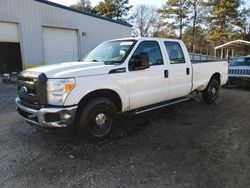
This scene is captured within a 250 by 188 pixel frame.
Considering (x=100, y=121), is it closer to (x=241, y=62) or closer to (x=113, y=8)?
(x=241, y=62)

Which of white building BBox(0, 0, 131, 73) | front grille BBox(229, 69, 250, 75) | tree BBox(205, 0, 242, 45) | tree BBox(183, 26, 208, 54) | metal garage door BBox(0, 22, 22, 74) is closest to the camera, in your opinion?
front grille BBox(229, 69, 250, 75)

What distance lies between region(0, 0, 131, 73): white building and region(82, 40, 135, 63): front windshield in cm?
849

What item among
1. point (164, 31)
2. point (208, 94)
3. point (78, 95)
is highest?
point (164, 31)

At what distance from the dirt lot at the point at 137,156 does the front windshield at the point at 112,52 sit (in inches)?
60.0

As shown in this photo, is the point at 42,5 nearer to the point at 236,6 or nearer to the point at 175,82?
the point at 175,82

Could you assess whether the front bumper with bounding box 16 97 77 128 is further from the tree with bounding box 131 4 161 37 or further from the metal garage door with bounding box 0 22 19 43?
the tree with bounding box 131 4 161 37

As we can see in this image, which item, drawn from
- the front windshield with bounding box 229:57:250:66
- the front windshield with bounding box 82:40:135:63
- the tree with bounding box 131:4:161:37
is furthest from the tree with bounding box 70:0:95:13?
the front windshield with bounding box 82:40:135:63

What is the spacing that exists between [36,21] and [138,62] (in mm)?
10499

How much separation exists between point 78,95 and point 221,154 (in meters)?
2.53

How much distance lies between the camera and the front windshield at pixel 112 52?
4.26m

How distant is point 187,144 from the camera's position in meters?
3.78

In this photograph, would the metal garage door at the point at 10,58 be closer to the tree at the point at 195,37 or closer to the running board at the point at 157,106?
the running board at the point at 157,106

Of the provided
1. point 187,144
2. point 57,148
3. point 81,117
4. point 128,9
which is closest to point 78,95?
point 81,117

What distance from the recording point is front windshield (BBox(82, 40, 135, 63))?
14.0ft
